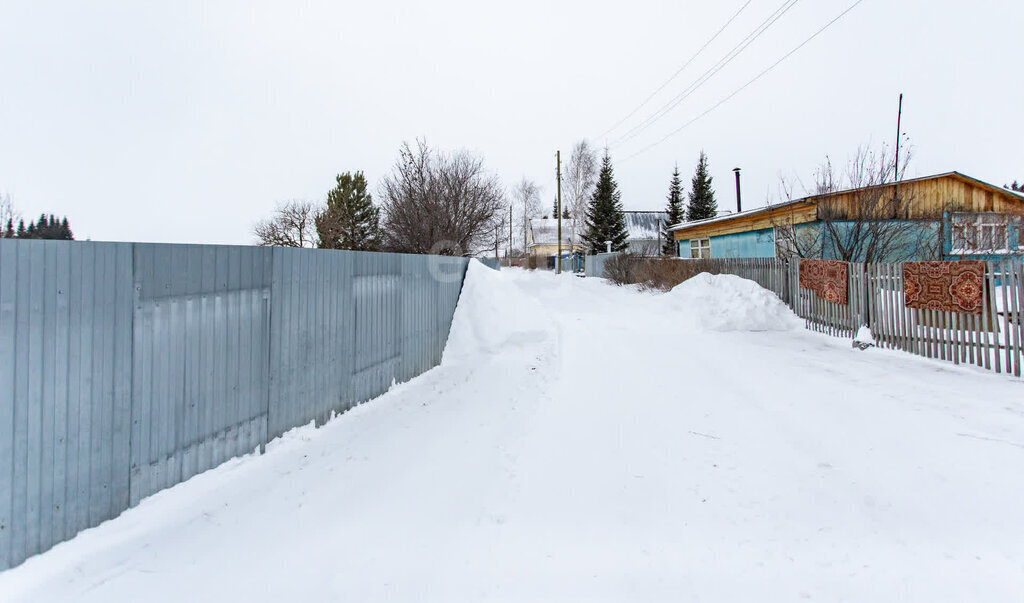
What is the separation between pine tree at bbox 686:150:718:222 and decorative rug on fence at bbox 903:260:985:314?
118 ft

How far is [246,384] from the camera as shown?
12.6 ft

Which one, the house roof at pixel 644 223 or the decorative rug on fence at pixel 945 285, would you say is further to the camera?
the house roof at pixel 644 223

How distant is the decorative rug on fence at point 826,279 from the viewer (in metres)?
9.35

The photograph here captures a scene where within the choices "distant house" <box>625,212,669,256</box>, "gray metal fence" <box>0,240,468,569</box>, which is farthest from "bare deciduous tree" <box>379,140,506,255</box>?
"distant house" <box>625,212,669,256</box>

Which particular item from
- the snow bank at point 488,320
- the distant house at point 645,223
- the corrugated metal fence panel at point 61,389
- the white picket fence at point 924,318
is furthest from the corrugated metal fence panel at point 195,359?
the distant house at point 645,223

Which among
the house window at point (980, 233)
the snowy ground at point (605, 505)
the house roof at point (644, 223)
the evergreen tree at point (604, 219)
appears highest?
the house roof at point (644, 223)

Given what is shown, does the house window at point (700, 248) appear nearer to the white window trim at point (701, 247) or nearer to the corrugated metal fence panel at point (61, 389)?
the white window trim at point (701, 247)

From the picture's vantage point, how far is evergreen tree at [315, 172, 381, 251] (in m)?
36.8

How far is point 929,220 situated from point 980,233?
9.94ft

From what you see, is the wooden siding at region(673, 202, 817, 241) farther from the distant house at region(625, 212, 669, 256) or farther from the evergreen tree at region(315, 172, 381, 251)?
the distant house at region(625, 212, 669, 256)

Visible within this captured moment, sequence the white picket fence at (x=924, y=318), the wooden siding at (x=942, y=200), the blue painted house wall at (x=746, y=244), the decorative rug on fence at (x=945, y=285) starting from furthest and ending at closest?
the blue painted house wall at (x=746, y=244)
the wooden siding at (x=942, y=200)
the decorative rug on fence at (x=945, y=285)
the white picket fence at (x=924, y=318)

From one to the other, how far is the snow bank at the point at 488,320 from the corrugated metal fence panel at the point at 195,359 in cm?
424

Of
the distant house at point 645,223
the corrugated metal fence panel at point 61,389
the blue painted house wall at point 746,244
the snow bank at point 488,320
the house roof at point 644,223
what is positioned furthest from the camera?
the house roof at point 644,223

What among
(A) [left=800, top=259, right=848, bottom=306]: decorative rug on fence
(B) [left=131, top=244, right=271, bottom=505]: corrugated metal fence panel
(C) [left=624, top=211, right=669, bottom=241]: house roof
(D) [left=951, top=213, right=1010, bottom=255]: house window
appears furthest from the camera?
(C) [left=624, top=211, right=669, bottom=241]: house roof
